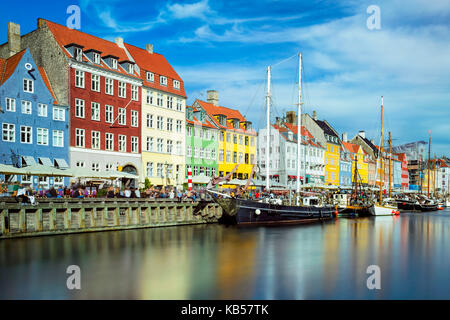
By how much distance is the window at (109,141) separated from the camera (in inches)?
2021

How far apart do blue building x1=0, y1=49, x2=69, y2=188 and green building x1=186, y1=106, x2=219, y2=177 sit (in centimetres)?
2038

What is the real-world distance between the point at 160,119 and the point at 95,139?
1123cm

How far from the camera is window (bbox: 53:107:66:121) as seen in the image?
152 ft

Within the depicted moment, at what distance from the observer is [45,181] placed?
4394 centimetres

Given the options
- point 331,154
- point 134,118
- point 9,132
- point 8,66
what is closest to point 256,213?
point 134,118

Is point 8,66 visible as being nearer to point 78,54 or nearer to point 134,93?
point 78,54

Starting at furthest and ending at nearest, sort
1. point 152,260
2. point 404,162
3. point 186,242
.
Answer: point 404,162, point 186,242, point 152,260

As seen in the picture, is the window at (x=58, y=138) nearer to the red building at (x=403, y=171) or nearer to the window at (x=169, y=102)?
the window at (x=169, y=102)

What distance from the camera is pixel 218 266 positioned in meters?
23.5

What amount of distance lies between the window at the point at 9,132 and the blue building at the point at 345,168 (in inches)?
3051

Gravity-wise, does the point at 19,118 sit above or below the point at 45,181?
above
